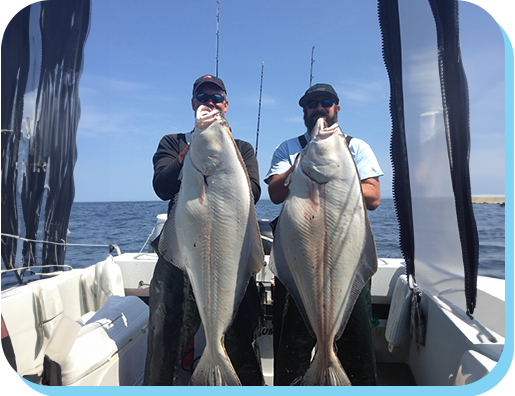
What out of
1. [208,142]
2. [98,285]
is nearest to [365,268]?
[208,142]

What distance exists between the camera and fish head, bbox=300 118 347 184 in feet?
6.28

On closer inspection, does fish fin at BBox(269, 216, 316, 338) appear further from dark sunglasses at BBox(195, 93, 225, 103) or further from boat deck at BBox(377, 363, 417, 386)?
boat deck at BBox(377, 363, 417, 386)

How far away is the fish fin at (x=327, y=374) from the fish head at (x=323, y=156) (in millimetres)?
1038

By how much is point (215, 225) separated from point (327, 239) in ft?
2.18

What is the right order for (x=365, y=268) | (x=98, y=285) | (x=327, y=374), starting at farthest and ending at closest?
(x=98, y=285), (x=365, y=268), (x=327, y=374)

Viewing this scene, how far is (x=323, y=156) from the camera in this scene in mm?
1934

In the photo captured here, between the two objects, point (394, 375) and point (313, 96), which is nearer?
point (313, 96)

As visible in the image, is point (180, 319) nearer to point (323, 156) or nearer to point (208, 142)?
point (208, 142)

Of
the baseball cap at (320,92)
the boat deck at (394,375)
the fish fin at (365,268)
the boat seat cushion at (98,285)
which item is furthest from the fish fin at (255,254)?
the boat seat cushion at (98,285)

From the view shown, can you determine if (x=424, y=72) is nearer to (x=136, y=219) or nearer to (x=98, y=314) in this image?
(x=98, y=314)

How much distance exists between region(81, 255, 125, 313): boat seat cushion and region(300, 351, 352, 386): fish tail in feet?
8.21

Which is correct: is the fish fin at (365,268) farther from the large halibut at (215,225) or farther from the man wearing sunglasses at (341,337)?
the large halibut at (215,225)

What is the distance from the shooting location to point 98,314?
2.85 meters

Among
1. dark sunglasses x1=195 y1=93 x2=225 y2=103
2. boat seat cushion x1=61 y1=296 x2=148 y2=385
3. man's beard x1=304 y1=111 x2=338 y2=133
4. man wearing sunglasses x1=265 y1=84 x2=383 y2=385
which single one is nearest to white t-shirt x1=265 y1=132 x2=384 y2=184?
man wearing sunglasses x1=265 y1=84 x2=383 y2=385
